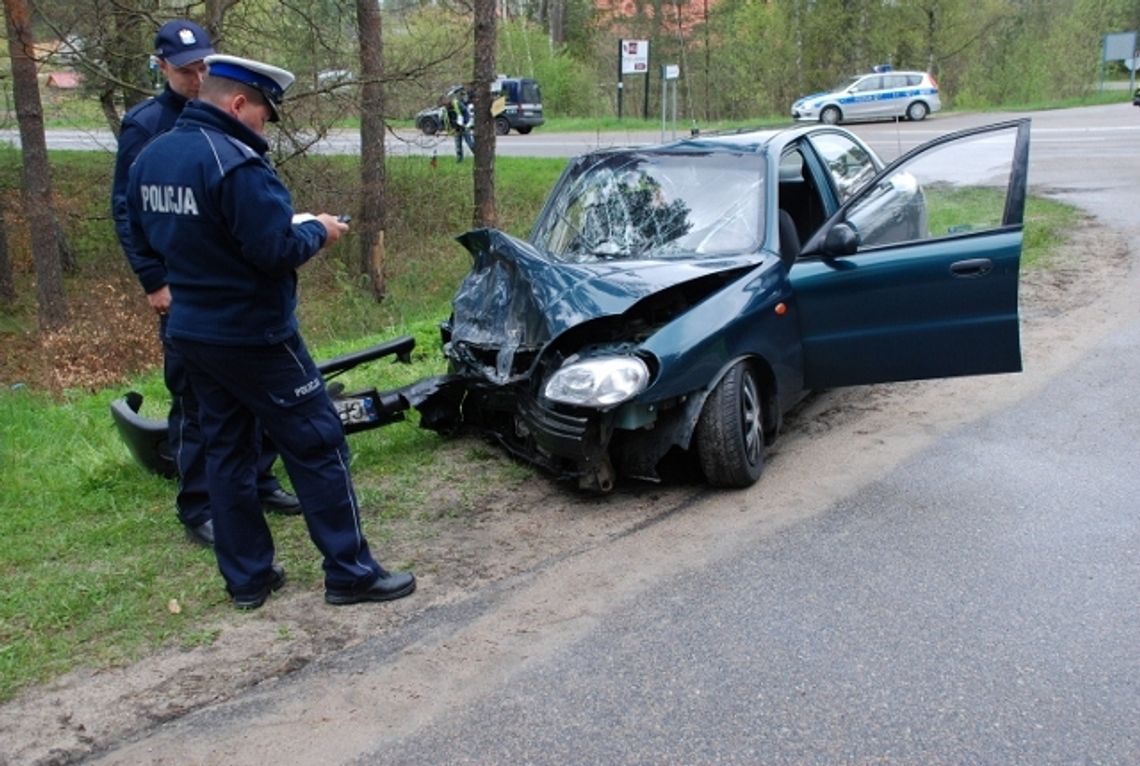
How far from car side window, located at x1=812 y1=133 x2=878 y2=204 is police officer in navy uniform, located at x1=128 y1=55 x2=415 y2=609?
3702 millimetres

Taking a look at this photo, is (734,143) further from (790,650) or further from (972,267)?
(790,650)

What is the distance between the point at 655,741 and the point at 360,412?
262 cm

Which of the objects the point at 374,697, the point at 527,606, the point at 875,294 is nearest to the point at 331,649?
the point at 374,697

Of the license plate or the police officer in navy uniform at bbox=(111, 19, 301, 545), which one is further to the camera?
the license plate

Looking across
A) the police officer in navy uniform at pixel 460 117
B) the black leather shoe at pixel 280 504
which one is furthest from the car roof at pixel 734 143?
the police officer in navy uniform at pixel 460 117

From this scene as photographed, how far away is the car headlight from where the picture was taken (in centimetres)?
450

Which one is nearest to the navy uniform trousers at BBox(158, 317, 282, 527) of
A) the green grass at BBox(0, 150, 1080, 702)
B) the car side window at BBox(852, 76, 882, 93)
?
the green grass at BBox(0, 150, 1080, 702)

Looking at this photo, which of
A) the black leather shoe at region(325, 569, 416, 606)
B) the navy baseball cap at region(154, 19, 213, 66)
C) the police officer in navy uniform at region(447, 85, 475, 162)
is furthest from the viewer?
the police officer in navy uniform at region(447, 85, 475, 162)

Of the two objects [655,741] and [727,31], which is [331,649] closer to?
[655,741]

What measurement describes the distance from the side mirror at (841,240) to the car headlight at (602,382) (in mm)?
1356

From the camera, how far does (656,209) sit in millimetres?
5953

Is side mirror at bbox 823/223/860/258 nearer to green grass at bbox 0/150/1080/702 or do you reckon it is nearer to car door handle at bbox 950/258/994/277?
car door handle at bbox 950/258/994/277

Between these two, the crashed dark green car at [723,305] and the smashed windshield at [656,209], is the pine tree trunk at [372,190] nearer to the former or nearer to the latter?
the smashed windshield at [656,209]

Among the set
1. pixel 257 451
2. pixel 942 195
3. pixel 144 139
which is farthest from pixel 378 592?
pixel 942 195
